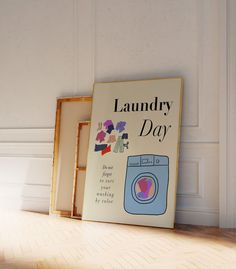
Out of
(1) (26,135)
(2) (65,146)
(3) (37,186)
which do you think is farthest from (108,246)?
(1) (26,135)

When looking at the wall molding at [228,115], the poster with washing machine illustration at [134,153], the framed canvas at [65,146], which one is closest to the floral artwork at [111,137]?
the poster with washing machine illustration at [134,153]

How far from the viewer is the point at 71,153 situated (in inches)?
176

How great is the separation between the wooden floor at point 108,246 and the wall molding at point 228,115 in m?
0.26

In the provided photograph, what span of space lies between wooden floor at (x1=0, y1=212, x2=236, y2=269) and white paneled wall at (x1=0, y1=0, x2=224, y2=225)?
616 mm

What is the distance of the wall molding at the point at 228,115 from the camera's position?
149 inches

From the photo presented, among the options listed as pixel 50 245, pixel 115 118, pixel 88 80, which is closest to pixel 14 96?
pixel 88 80

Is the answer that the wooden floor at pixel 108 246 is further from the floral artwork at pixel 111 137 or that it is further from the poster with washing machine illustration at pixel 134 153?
the floral artwork at pixel 111 137

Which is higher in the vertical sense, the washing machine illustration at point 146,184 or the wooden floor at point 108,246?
the washing machine illustration at point 146,184

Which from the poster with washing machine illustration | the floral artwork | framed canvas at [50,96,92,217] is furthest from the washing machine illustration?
framed canvas at [50,96,92,217]

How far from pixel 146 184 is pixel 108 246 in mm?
1033

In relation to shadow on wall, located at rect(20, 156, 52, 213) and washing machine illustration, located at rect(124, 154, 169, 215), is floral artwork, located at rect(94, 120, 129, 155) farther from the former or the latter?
shadow on wall, located at rect(20, 156, 52, 213)

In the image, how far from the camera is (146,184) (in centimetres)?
395

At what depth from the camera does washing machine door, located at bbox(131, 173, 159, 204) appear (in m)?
3.91

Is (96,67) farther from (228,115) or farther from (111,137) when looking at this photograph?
(228,115)
